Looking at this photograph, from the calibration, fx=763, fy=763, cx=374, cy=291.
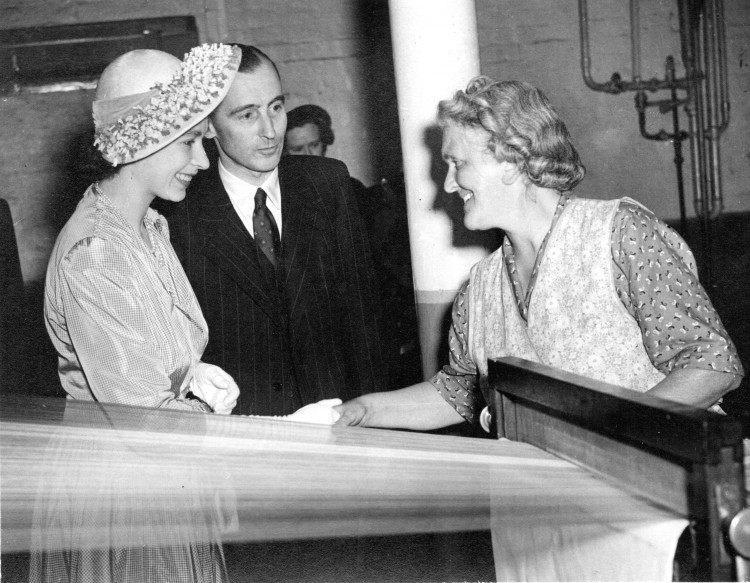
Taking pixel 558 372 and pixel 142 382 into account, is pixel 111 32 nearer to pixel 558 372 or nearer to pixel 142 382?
pixel 142 382

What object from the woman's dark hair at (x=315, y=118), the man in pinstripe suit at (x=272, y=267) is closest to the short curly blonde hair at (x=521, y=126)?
the man in pinstripe suit at (x=272, y=267)

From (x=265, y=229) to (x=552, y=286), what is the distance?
2.73 ft

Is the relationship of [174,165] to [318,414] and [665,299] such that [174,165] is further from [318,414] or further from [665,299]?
[665,299]

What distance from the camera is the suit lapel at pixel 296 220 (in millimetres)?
1932

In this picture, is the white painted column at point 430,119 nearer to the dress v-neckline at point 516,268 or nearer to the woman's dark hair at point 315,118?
the dress v-neckline at point 516,268

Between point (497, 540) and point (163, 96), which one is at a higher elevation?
point (163, 96)

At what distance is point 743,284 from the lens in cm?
359

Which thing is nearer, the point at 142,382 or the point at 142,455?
the point at 142,455

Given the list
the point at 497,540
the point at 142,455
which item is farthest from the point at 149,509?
the point at 497,540

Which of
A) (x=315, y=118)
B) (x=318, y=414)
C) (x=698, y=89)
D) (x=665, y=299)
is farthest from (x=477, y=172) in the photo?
(x=698, y=89)

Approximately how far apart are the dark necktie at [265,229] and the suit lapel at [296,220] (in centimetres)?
2

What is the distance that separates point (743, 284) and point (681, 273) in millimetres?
2648

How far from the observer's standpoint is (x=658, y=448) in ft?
2.28

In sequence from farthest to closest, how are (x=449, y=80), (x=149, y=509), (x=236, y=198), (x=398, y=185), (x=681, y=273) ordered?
1. (x=398, y=185)
2. (x=236, y=198)
3. (x=449, y=80)
4. (x=681, y=273)
5. (x=149, y=509)
